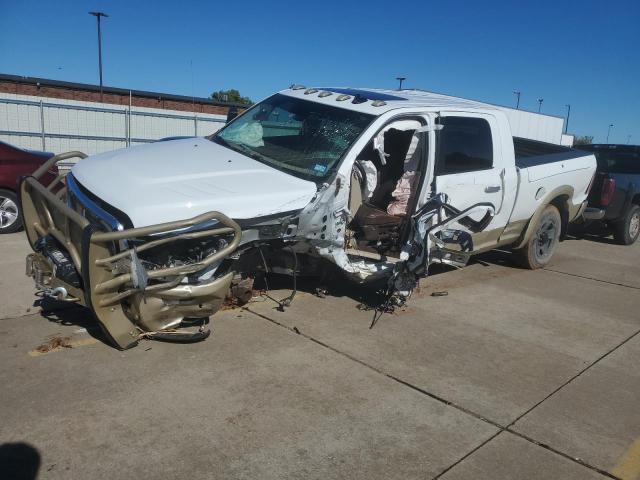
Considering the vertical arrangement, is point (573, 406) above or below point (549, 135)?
below

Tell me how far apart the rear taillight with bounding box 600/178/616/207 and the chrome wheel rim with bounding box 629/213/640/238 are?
4.88 ft

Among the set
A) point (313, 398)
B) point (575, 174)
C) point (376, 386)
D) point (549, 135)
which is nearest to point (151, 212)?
point (313, 398)

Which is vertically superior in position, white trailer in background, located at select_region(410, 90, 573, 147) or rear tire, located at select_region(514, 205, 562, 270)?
white trailer in background, located at select_region(410, 90, 573, 147)

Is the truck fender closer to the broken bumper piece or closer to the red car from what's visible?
the broken bumper piece

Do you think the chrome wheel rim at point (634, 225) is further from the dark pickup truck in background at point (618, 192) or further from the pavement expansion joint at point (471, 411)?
the pavement expansion joint at point (471, 411)

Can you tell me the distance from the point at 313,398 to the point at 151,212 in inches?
67.0

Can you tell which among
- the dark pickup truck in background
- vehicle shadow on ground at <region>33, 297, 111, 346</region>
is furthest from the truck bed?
vehicle shadow on ground at <region>33, 297, 111, 346</region>

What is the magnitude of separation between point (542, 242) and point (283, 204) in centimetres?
471

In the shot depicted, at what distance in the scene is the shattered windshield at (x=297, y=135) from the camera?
5.01 m

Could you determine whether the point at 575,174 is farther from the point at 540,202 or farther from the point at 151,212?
the point at 151,212

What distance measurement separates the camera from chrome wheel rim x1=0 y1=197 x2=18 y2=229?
8070 mm

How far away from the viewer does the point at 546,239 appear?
25.4ft

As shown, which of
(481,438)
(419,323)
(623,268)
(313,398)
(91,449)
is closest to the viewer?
(91,449)

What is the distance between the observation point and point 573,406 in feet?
12.6
